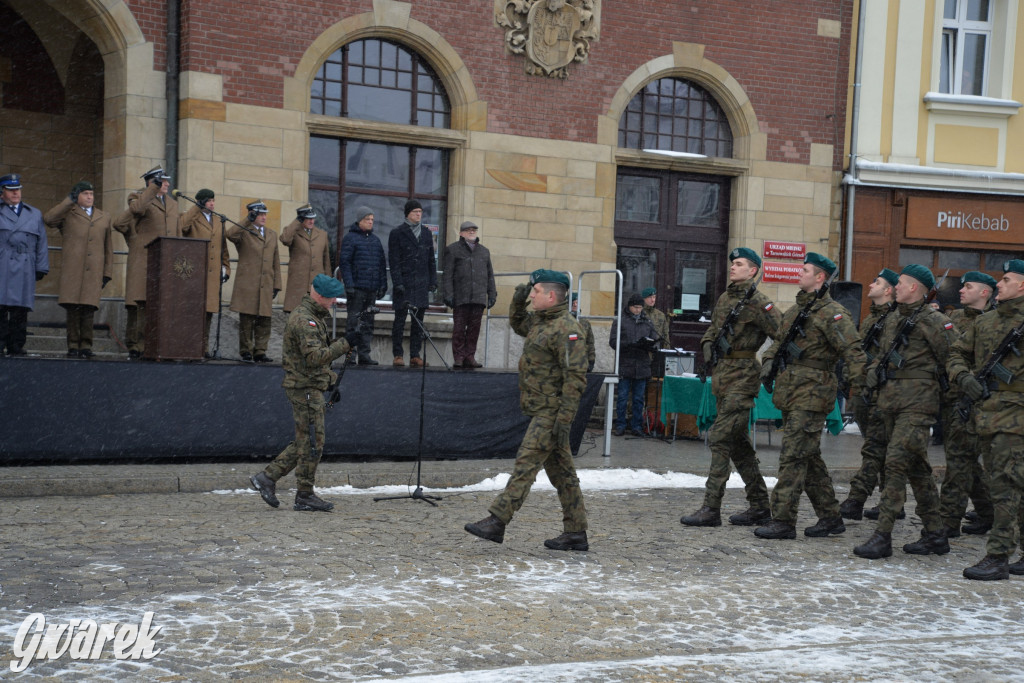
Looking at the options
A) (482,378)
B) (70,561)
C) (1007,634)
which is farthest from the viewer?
(482,378)

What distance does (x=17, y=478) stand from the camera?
10.5 meters

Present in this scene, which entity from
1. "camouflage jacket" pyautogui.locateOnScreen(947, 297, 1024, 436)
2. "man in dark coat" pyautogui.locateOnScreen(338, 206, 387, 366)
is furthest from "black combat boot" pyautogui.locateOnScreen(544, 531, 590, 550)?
"man in dark coat" pyautogui.locateOnScreen(338, 206, 387, 366)

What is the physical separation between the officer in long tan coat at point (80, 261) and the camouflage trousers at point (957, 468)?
8348 millimetres

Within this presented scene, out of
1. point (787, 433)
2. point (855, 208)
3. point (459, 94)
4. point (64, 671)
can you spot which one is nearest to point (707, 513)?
point (787, 433)

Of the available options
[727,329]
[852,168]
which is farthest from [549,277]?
[852,168]

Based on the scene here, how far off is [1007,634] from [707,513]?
345cm

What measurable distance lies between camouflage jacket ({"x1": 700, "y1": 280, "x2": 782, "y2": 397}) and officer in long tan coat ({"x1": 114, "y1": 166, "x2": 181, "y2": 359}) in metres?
6.51

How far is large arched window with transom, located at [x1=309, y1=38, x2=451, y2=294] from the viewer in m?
17.1

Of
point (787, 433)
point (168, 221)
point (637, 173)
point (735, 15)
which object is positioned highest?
point (735, 15)

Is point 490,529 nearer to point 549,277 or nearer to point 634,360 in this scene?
point 549,277

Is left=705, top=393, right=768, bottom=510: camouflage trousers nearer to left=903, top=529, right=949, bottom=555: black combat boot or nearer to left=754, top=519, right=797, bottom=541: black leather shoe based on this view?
left=754, top=519, right=797, bottom=541: black leather shoe

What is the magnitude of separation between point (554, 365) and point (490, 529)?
1175mm

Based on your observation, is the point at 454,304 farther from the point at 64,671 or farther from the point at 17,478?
the point at 64,671

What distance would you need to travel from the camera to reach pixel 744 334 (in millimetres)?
9641
